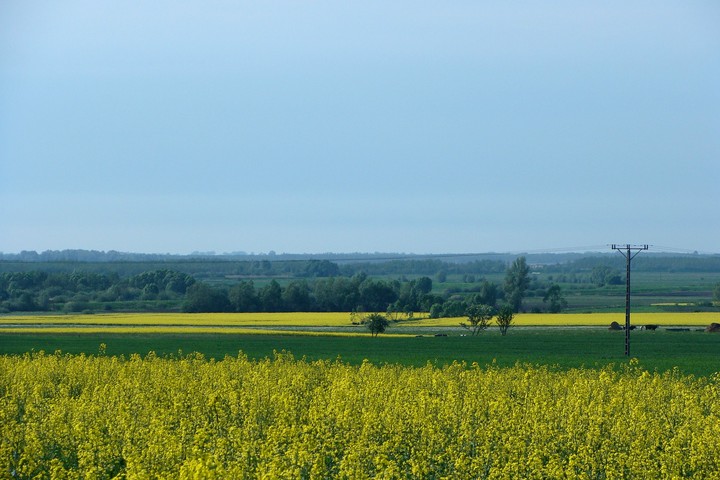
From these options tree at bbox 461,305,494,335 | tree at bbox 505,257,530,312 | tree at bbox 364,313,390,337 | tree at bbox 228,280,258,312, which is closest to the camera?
tree at bbox 364,313,390,337

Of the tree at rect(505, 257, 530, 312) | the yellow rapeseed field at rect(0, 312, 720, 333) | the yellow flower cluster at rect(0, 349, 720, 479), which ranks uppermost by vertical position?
the tree at rect(505, 257, 530, 312)

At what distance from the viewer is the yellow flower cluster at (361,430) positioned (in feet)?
54.2

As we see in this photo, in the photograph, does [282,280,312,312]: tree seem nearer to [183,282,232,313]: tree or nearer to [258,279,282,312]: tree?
[258,279,282,312]: tree

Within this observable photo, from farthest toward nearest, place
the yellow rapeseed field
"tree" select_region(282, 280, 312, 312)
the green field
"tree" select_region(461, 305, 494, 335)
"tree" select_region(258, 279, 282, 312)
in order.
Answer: "tree" select_region(282, 280, 312, 312) < "tree" select_region(258, 279, 282, 312) < the yellow rapeseed field < "tree" select_region(461, 305, 494, 335) < the green field

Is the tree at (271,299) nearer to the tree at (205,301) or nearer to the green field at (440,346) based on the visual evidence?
the tree at (205,301)

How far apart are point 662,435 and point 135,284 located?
12938cm

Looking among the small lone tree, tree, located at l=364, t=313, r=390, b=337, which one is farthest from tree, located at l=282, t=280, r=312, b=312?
the small lone tree

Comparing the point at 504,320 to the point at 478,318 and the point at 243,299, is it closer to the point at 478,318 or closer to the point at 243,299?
the point at 478,318

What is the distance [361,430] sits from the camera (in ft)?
67.4

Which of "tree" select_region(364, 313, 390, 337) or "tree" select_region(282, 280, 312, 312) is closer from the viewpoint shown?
"tree" select_region(364, 313, 390, 337)

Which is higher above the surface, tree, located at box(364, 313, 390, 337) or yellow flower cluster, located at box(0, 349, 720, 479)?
yellow flower cluster, located at box(0, 349, 720, 479)

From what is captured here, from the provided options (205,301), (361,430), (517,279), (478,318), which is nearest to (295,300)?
(205,301)

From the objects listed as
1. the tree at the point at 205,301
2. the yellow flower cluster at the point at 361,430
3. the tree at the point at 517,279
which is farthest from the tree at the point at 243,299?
the yellow flower cluster at the point at 361,430

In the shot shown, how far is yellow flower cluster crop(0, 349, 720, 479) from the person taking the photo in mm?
16516
